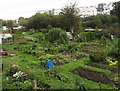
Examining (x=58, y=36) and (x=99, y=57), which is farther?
(x=58, y=36)

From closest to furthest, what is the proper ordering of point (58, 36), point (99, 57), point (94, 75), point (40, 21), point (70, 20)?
point (94, 75)
point (99, 57)
point (58, 36)
point (70, 20)
point (40, 21)

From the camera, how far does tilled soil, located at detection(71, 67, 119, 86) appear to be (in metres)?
5.97

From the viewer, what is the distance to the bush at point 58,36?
14.9 metres

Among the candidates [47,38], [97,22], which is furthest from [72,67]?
[97,22]

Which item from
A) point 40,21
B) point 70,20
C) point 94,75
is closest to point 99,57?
point 94,75

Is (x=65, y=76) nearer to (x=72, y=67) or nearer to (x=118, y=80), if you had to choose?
(x=72, y=67)

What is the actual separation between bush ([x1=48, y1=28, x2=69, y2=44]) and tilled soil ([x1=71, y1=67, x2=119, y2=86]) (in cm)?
754

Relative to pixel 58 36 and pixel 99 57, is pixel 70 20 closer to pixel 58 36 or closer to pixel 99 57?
pixel 58 36

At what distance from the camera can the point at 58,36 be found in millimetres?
16062

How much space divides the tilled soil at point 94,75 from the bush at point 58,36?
7538mm

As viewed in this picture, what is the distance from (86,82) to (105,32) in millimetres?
12133

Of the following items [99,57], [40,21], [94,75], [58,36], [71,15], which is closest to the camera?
[94,75]

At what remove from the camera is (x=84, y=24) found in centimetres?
3319

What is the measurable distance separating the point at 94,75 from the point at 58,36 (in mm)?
9946
